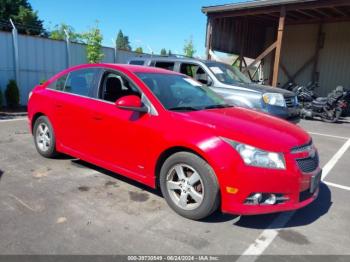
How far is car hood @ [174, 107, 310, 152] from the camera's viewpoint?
3051 millimetres

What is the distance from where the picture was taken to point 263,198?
303 centimetres

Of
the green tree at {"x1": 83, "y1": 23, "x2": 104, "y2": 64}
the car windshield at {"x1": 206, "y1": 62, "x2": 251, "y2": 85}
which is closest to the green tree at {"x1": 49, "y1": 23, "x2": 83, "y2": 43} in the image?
the green tree at {"x1": 83, "y1": 23, "x2": 104, "y2": 64}

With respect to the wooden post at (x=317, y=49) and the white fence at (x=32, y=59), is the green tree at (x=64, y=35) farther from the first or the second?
the wooden post at (x=317, y=49)

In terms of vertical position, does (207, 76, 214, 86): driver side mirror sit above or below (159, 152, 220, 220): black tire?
above

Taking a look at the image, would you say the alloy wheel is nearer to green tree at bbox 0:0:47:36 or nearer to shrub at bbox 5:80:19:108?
shrub at bbox 5:80:19:108

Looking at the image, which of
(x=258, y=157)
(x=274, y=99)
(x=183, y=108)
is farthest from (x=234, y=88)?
(x=258, y=157)

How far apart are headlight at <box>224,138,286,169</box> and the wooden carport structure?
399 inches

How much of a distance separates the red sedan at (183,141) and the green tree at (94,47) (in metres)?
9.89

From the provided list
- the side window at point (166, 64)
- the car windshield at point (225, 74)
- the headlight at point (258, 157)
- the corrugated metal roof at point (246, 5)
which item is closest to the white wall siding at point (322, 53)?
the corrugated metal roof at point (246, 5)

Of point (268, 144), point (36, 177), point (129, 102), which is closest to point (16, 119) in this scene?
point (36, 177)

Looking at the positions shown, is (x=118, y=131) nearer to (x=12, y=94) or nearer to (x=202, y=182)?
(x=202, y=182)

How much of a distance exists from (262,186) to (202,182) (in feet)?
1.90

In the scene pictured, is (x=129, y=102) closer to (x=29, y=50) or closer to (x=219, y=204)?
(x=219, y=204)

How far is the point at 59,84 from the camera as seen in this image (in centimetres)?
493
